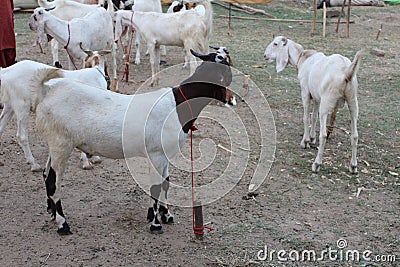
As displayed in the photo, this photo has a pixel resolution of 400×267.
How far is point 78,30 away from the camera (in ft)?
27.4

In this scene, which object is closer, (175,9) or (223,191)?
(223,191)

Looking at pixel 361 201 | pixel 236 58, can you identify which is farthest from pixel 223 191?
pixel 236 58

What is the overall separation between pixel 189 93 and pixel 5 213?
222cm

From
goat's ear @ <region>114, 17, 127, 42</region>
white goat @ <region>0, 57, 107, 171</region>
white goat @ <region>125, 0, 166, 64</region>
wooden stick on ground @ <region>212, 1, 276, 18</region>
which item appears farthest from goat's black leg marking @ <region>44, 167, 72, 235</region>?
wooden stick on ground @ <region>212, 1, 276, 18</region>

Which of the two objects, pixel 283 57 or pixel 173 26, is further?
pixel 173 26

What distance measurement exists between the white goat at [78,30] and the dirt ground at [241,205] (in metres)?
1.20

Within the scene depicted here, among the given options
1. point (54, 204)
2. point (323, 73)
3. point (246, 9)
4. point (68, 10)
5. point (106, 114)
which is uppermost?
point (68, 10)

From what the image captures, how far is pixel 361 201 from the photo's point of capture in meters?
5.92

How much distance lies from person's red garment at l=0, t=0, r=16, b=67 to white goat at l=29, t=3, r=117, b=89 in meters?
0.38

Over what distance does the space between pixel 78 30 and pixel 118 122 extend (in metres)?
4.20

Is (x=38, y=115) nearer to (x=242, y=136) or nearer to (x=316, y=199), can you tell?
(x=316, y=199)

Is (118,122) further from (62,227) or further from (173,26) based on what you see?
(173,26)

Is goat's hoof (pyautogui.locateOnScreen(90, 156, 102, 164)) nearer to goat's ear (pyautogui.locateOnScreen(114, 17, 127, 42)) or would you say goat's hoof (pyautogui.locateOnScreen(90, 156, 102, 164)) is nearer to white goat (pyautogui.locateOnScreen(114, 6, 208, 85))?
white goat (pyautogui.locateOnScreen(114, 6, 208, 85))

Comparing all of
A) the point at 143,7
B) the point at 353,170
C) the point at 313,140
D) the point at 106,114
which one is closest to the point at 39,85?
the point at 106,114
